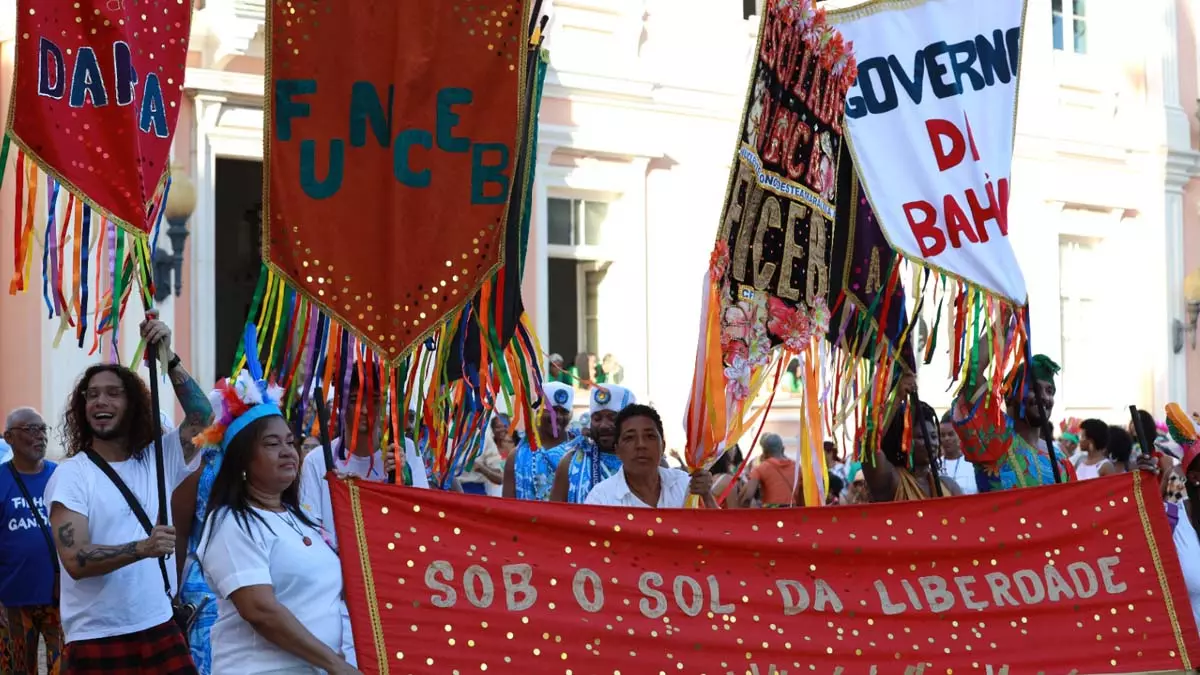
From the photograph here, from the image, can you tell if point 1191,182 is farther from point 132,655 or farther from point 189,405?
point 132,655

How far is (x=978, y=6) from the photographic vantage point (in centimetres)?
753

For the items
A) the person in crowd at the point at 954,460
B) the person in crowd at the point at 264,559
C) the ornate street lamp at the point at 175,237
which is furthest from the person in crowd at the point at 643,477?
the ornate street lamp at the point at 175,237

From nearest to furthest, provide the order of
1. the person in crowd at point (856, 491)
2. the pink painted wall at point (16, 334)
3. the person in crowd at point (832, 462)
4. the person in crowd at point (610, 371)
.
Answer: the person in crowd at point (856, 491) → the pink painted wall at point (16, 334) → the person in crowd at point (832, 462) → the person in crowd at point (610, 371)

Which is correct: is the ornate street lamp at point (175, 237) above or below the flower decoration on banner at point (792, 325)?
above

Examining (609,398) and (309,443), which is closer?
(609,398)

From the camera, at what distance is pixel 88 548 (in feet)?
16.8

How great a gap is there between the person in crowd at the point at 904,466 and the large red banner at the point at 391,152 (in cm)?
224

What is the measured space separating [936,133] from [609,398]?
1780mm

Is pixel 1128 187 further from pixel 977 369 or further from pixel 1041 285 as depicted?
pixel 977 369

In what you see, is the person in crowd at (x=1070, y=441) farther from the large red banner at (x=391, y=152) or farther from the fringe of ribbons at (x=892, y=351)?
the large red banner at (x=391, y=152)

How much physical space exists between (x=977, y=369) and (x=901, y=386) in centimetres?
58

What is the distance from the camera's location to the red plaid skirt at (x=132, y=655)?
17.1 feet

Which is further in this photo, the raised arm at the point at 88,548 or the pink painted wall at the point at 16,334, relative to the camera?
the pink painted wall at the point at 16,334

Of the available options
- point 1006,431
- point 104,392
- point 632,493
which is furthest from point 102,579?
point 1006,431
